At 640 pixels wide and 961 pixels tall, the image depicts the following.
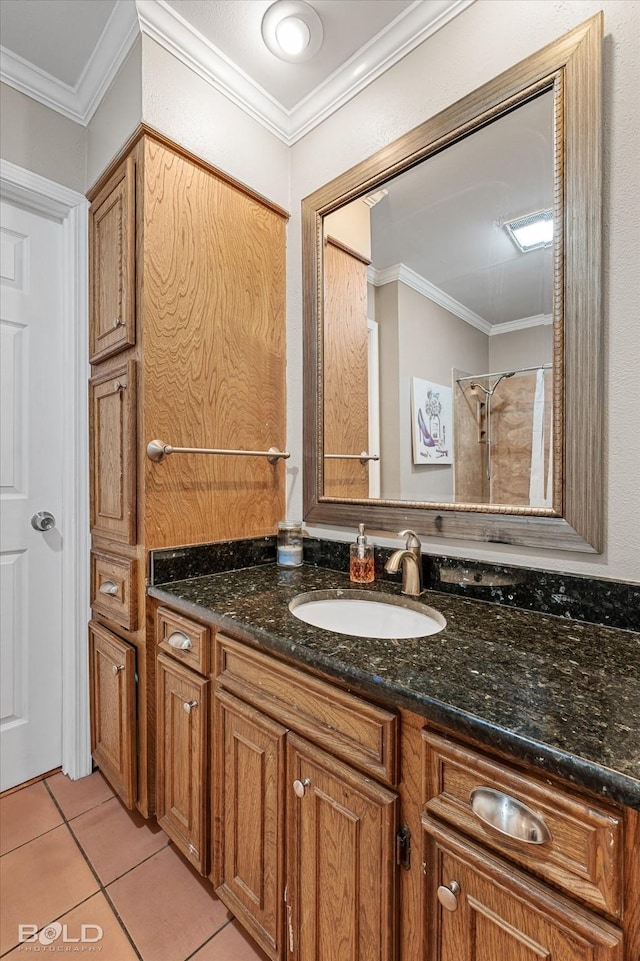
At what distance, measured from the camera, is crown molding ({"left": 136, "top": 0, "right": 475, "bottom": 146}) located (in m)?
1.29

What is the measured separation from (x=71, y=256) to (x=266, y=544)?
1.30 meters

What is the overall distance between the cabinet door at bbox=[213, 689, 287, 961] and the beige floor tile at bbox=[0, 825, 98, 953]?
1.50ft

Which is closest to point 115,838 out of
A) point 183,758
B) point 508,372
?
point 183,758

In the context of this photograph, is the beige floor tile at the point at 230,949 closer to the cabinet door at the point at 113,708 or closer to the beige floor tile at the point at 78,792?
the cabinet door at the point at 113,708

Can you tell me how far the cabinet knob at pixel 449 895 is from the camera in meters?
0.65

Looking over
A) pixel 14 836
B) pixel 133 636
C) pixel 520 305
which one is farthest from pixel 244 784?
pixel 520 305

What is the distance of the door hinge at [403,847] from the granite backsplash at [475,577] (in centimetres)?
57

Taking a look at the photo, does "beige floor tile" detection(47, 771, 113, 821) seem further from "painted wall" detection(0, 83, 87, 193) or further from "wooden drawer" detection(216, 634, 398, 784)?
"painted wall" detection(0, 83, 87, 193)

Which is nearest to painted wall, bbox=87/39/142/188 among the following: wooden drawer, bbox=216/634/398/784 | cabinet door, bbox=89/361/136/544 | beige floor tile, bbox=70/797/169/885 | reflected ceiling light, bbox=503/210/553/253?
cabinet door, bbox=89/361/136/544

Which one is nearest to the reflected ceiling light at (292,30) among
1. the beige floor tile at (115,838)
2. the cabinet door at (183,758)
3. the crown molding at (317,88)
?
the crown molding at (317,88)

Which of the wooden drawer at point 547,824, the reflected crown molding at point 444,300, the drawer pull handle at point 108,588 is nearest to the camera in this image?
the wooden drawer at point 547,824

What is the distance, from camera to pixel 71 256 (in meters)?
1.68

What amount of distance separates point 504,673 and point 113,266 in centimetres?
162

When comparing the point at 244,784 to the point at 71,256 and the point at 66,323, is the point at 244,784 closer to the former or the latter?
the point at 66,323
